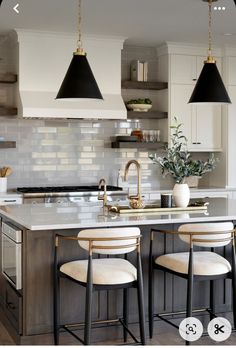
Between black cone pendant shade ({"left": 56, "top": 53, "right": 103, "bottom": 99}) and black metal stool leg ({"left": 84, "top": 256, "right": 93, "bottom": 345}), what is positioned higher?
black cone pendant shade ({"left": 56, "top": 53, "right": 103, "bottom": 99})

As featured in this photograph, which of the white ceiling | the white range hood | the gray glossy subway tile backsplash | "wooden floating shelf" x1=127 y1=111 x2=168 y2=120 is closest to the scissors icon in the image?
the white ceiling

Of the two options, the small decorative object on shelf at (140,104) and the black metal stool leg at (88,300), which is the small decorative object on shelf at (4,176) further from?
the black metal stool leg at (88,300)

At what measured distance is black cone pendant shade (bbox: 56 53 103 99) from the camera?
14.8 feet

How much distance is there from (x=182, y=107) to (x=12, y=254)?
13.2ft

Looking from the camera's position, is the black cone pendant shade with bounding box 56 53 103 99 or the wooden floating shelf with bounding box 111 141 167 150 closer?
the black cone pendant shade with bounding box 56 53 103 99

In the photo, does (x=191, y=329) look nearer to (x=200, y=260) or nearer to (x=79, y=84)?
(x=200, y=260)

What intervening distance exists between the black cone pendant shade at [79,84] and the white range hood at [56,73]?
7.20 ft

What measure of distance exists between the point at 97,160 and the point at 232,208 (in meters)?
3.00

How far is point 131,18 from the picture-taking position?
6.21 metres

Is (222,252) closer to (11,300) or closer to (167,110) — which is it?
(11,300)

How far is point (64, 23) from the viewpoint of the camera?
6504 mm

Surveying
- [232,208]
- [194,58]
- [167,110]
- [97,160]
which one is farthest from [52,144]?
[232,208]

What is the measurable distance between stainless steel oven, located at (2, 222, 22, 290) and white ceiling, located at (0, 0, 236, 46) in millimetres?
2210

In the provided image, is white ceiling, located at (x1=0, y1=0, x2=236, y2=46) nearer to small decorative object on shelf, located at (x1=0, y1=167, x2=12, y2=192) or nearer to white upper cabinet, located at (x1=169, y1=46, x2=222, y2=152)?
white upper cabinet, located at (x1=169, y1=46, x2=222, y2=152)
